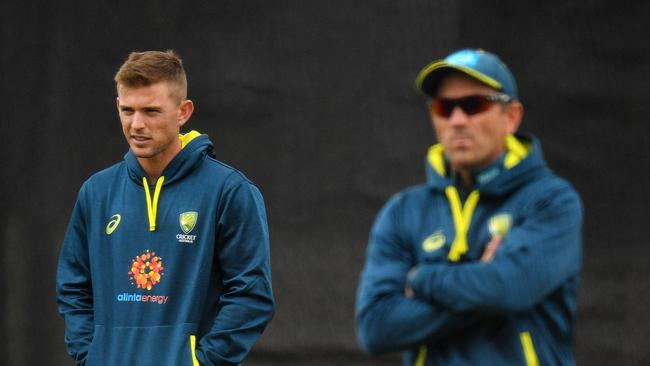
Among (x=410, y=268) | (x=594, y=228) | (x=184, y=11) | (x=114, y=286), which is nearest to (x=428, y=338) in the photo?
(x=410, y=268)

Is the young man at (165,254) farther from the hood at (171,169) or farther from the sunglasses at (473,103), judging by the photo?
the sunglasses at (473,103)

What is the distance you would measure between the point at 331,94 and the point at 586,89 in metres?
1.22

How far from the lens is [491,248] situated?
9.48 feet

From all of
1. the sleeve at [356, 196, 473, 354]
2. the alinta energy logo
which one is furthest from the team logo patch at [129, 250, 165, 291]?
the sleeve at [356, 196, 473, 354]

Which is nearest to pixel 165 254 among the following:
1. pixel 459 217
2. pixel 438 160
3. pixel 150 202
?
pixel 150 202

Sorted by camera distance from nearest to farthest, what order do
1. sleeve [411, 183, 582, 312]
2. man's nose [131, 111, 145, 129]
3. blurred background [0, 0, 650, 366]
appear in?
sleeve [411, 183, 582, 312] → man's nose [131, 111, 145, 129] → blurred background [0, 0, 650, 366]

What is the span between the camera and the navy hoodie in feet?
12.9

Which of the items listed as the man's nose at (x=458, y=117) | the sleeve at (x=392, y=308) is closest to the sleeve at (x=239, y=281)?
the sleeve at (x=392, y=308)

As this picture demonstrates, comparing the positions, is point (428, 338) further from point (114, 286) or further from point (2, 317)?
point (2, 317)

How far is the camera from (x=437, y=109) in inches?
118

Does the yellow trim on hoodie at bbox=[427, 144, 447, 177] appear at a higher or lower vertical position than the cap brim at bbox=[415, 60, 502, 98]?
lower

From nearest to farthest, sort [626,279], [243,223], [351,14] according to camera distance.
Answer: [243,223]
[626,279]
[351,14]

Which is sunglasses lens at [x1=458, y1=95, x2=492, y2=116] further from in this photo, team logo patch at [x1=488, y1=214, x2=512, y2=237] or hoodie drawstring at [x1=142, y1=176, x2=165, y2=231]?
hoodie drawstring at [x1=142, y1=176, x2=165, y2=231]

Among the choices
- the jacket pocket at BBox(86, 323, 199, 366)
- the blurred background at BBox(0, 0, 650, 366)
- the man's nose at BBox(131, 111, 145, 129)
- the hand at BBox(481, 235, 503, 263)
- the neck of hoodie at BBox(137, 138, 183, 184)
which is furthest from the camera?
the blurred background at BBox(0, 0, 650, 366)
